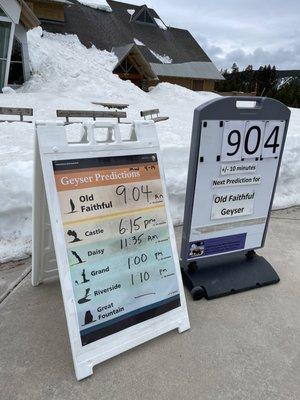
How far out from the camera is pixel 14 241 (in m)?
3.64

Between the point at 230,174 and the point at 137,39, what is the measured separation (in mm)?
27085

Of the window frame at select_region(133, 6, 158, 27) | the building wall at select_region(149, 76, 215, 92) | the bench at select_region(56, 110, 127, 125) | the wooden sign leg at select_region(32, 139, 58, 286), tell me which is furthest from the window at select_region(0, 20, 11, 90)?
the window frame at select_region(133, 6, 158, 27)

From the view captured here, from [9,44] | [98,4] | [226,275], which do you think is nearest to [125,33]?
[98,4]

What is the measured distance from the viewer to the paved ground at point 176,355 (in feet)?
7.01

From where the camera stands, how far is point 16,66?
50.5 feet

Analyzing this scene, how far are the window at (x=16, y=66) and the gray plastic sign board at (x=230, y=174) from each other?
14.8m

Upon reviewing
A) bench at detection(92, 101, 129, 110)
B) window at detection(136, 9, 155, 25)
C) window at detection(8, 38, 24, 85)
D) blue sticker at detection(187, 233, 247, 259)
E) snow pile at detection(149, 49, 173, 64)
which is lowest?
blue sticker at detection(187, 233, 247, 259)

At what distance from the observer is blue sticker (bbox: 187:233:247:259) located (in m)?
3.11

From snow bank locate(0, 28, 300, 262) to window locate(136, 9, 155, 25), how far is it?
1019cm

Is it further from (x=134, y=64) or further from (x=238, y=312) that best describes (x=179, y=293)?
(x=134, y=64)

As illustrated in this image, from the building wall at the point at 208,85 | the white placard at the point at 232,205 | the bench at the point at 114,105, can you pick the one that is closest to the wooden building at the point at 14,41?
the bench at the point at 114,105

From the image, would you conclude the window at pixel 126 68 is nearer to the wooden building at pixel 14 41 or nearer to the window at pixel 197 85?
the window at pixel 197 85

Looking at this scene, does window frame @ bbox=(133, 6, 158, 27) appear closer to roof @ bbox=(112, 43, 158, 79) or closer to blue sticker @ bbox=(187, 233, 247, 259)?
roof @ bbox=(112, 43, 158, 79)

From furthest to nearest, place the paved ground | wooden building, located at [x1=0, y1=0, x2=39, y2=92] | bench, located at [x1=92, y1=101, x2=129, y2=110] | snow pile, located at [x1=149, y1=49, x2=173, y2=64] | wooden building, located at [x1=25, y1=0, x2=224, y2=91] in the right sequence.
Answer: snow pile, located at [x1=149, y1=49, x2=173, y2=64]
wooden building, located at [x1=25, y1=0, x2=224, y2=91]
wooden building, located at [x1=0, y1=0, x2=39, y2=92]
bench, located at [x1=92, y1=101, x2=129, y2=110]
the paved ground
